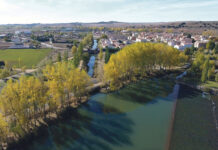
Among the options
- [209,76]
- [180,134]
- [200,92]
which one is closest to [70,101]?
[180,134]

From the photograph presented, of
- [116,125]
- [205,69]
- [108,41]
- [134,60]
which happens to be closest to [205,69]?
[205,69]

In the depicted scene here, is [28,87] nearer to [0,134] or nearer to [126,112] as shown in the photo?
[0,134]

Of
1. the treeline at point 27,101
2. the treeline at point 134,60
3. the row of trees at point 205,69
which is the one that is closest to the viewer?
the treeline at point 27,101

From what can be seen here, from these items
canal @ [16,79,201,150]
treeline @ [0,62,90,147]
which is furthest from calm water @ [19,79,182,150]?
treeline @ [0,62,90,147]

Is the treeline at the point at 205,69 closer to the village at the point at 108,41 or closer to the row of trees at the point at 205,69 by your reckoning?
the row of trees at the point at 205,69

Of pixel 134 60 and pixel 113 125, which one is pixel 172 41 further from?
pixel 113 125

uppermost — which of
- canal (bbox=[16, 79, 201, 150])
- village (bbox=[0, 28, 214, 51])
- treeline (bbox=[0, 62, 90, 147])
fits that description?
village (bbox=[0, 28, 214, 51])

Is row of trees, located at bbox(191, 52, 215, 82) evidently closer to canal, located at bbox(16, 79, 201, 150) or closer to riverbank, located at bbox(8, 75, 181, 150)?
canal, located at bbox(16, 79, 201, 150)

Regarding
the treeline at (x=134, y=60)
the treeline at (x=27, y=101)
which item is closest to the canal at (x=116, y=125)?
the treeline at (x=27, y=101)
